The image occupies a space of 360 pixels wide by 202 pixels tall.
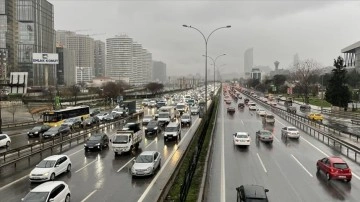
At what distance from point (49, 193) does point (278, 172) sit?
1419 cm

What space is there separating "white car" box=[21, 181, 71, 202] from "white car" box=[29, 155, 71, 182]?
4.63m

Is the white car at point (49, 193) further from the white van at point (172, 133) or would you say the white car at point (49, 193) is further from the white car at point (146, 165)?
the white van at point (172, 133)

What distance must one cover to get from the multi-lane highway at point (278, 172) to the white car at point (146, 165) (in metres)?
3.58

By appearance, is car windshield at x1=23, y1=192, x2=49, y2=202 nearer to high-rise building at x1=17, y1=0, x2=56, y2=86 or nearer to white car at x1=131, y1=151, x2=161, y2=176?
white car at x1=131, y1=151, x2=161, y2=176

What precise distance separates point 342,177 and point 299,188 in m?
3.28

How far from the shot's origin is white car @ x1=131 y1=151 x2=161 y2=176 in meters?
22.1

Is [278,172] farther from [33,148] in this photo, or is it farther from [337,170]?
[33,148]

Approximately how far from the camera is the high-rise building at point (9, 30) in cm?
17212

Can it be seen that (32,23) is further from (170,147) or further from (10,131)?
(170,147)

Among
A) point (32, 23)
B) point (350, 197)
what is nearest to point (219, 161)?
point (350, 197)

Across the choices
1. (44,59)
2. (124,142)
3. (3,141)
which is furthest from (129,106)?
(44,59)

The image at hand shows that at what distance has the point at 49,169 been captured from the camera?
21797 millimetres

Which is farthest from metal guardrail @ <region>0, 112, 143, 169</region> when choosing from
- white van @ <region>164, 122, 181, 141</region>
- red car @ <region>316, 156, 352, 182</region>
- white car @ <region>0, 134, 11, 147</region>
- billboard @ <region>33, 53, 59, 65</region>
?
billboard @ <region>33, 53, 59, 65</region>

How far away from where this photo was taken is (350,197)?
18688 millimetres
